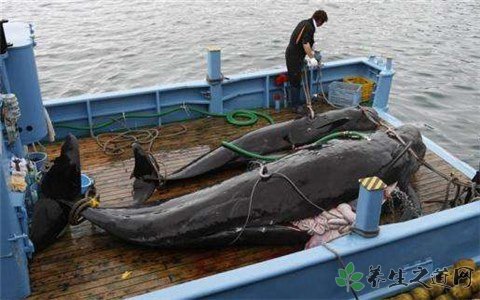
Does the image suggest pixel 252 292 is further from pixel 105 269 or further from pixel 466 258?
pixel 466 258

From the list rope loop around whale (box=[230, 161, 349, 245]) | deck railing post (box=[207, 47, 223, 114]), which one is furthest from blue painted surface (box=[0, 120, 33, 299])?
deck railing post (box=[207, 47, 223, 114])

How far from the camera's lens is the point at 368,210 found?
15.9 ft

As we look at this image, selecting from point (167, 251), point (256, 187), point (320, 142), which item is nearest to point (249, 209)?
point (256, 187)

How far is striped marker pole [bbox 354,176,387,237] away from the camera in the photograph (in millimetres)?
4724

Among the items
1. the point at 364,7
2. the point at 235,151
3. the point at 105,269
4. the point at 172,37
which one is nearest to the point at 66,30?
the point at 172,37

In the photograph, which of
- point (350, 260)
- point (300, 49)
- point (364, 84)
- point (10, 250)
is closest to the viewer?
point (10, 250)

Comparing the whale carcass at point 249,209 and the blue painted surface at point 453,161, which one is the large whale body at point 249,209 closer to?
the whale carcass at point 249,209

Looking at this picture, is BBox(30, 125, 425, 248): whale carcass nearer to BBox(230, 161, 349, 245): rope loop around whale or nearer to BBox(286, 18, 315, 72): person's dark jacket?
BBox(230, 161, 349, 245): rope loop around whale

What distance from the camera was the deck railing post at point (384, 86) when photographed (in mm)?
9562

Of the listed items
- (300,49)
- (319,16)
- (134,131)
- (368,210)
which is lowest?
(134,131)

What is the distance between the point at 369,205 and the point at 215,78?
17.5 ft

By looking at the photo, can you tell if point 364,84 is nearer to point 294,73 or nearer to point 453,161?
point 294,73

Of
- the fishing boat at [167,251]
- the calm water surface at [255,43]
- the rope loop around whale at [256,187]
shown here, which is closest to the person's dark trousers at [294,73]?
the fishing boat at [167,251]

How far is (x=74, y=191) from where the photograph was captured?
6.01m
